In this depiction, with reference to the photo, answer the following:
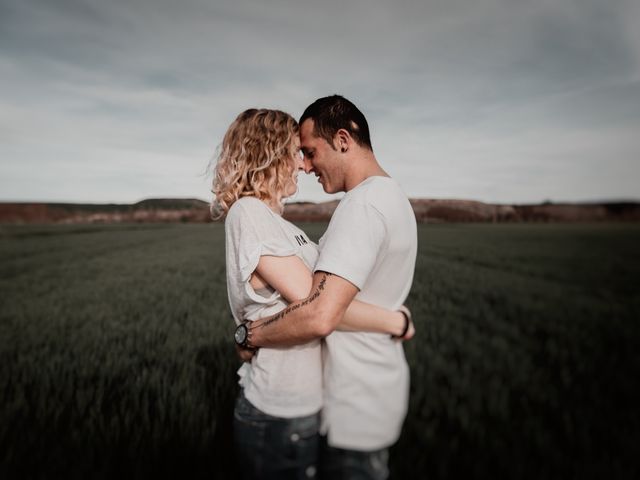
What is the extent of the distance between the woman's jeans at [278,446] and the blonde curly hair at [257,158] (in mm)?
858

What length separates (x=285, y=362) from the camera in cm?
151

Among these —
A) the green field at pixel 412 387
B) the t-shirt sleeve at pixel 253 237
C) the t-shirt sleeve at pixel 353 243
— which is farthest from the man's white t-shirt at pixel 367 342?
the green field at pixel 412 387

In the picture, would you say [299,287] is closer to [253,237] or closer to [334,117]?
[253,237]

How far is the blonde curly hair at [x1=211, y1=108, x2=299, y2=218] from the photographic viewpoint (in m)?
1.60

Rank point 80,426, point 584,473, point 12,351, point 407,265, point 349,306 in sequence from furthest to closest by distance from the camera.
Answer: point 12,351
point 80,426
point 584,473
point 407,265
point 349,306

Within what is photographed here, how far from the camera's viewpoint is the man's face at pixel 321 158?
171 centimetres

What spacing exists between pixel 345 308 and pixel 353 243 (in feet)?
0.74

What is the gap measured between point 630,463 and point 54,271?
1470 cm

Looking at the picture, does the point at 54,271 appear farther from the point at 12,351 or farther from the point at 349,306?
the point at 349,306

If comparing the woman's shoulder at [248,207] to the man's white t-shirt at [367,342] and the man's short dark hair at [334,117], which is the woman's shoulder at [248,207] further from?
the man's short dark hair at [334,117]

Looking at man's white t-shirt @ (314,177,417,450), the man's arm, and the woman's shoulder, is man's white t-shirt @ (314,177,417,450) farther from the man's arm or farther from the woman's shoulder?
the woman's shoulder

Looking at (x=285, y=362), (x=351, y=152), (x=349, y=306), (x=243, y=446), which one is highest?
(x=351, y=152)

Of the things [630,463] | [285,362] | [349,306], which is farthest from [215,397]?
[630,463]

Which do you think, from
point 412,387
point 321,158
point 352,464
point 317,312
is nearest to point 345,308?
point 317,312
